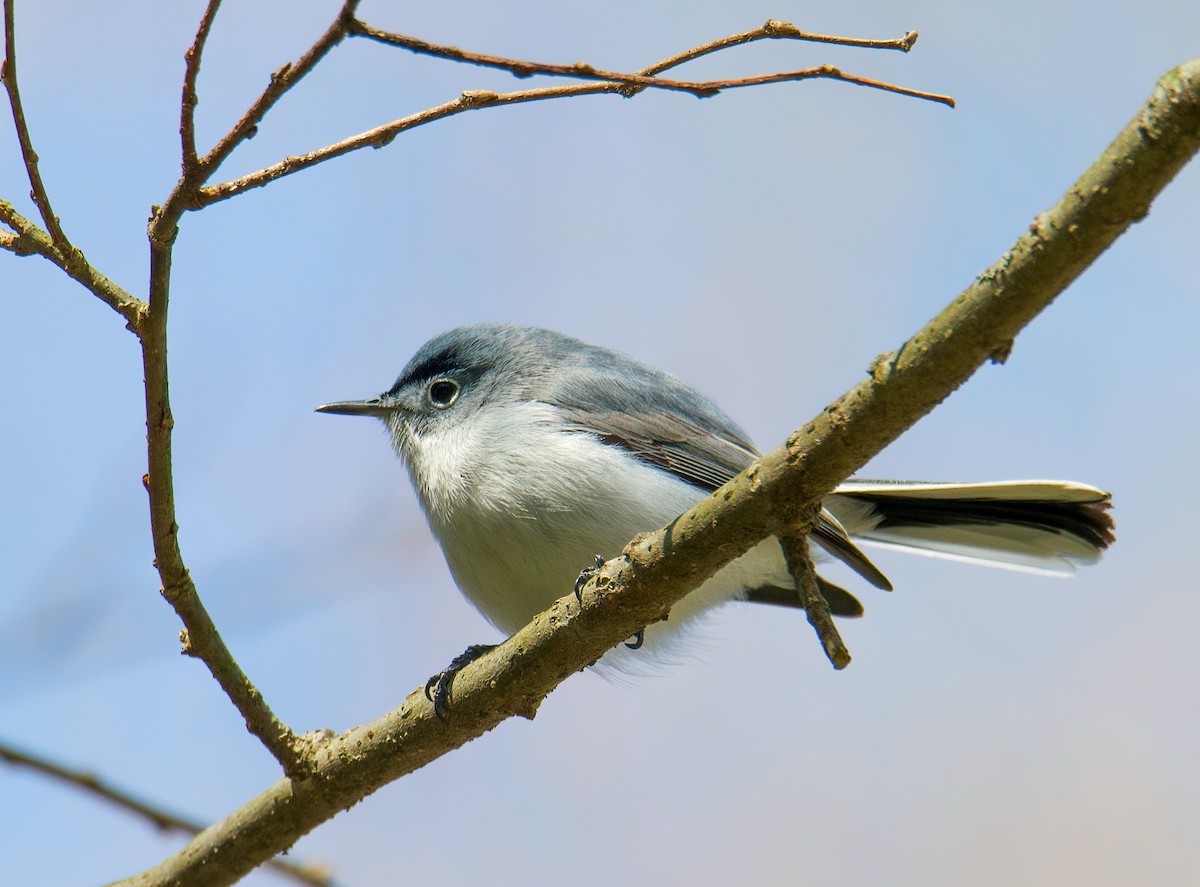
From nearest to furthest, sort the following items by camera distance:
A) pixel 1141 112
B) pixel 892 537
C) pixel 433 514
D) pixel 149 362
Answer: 1. pixel 1141 112
2. pixel 149 362
3. pixel 433 514
4. pixel 892 537

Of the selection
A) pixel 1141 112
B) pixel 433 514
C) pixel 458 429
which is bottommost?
pixel 1141 112

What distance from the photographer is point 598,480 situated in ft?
10.7

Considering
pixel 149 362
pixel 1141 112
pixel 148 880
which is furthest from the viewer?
pixel 148 880

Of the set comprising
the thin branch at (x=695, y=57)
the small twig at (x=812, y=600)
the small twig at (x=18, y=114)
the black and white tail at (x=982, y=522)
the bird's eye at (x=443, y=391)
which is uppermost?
the bird's eye at (x=443, y=391)

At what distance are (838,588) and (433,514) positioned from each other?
1.50 meters

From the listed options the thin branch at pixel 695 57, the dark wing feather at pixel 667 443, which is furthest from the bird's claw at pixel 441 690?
the thin branch at pixel 695 57

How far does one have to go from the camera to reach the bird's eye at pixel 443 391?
3.98m

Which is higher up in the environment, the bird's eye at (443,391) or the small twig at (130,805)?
the bird's eye at (443,391)

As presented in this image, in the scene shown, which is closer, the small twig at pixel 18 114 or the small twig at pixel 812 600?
the small twig at pixel 18 114

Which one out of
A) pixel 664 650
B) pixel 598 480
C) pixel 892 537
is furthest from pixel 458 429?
pixel 892 537

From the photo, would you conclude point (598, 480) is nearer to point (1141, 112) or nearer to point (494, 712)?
point (494, 712)

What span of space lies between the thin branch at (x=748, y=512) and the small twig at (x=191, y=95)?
3.57ft

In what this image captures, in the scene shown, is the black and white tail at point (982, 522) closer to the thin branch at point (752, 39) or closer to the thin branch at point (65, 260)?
the thin branch at point (752, 39)

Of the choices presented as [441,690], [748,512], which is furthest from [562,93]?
[441,690]
